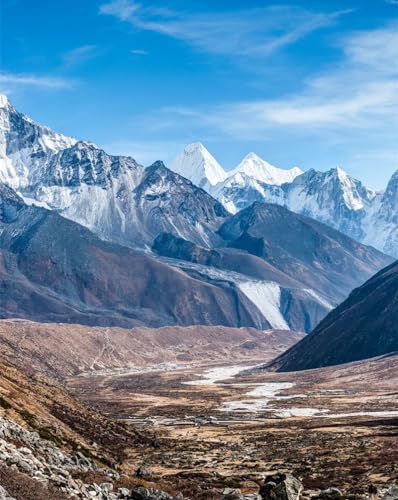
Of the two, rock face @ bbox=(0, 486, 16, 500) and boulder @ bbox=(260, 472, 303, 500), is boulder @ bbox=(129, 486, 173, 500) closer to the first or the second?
boulder @ bbox=(260, 472, 303, 500)

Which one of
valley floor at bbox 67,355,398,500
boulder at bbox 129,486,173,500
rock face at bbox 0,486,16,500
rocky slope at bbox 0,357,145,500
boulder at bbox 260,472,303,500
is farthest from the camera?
valley floor at bbox 67,355,398,500

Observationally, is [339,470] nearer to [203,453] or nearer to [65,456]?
[203,453]

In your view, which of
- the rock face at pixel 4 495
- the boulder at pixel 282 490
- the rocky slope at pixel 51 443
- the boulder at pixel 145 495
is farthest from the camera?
the boulder at pixel 282 490

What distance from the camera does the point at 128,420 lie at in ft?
555

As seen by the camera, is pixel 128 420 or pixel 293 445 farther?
pixel 128 420

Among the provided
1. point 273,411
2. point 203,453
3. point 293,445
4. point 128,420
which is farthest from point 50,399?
point 273,411

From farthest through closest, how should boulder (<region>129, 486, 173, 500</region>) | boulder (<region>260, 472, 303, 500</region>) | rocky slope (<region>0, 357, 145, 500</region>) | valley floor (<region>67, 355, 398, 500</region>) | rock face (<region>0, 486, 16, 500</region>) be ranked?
valley floor (<region>67, 355, 398, 500</region>)
boulder (<region>260, 472, 303, 500</region>)
boulder (<region>129, 486, 173, 500</region>)
rocky slope (<region>0, 357, 145, 500</region>)
rock face (<region>0, 486, 16, 500</region>)

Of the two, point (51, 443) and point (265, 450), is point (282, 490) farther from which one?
point (265, 450)

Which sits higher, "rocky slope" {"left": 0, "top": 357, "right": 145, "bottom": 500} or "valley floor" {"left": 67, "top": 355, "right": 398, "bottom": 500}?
"rocky slope" {"left": 0, "top": 357, "right": 145, "bottom": 500}

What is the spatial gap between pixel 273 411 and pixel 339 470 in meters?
109

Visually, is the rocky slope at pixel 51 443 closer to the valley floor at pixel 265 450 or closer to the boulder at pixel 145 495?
the boulder at pixel 145 495

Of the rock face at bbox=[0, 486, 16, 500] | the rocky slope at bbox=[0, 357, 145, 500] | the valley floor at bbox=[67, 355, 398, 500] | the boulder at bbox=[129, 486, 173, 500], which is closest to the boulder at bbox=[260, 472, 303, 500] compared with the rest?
the boulder at bbox=[129, 486, 173, 500]

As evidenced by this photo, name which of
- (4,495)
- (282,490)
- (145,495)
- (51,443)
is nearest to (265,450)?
(51,443)

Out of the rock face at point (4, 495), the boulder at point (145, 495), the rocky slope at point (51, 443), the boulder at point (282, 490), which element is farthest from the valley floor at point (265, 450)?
the rock face at point (4, 495)
